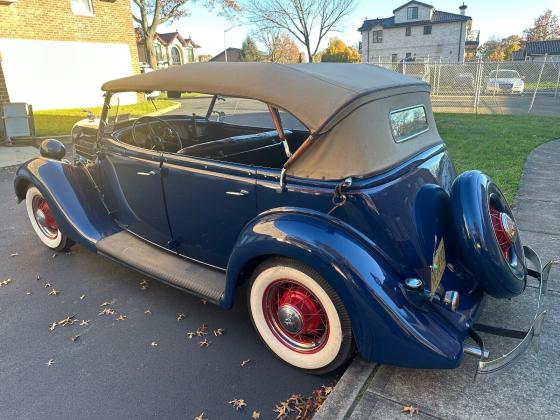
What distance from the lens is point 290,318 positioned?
2.37 meters

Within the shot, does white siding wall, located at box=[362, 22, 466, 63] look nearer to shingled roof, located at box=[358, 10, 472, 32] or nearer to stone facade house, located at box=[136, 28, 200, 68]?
shingled roof, located at box=[358, 10, 472, 32]

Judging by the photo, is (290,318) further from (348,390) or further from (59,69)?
(59,69)

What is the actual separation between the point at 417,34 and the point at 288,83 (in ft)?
150

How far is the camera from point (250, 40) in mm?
48469

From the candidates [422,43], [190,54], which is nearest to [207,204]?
[422,43]

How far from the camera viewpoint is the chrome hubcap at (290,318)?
2348mm

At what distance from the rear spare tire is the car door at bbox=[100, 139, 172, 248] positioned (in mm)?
2045

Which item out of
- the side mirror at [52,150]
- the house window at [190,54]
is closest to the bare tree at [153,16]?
the side mirror at [52,150]

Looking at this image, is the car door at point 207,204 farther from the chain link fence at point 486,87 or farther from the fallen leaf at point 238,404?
the chain link fence at point 486,87

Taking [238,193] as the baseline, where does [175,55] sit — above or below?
above

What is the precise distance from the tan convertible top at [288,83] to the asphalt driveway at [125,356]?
4.95 feet

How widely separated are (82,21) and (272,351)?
15089mm

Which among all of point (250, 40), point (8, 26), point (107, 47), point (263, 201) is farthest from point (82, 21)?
point (250, 40)

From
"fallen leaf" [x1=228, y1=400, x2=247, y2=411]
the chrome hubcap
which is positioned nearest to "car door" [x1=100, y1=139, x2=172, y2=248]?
the chrome hubcap
